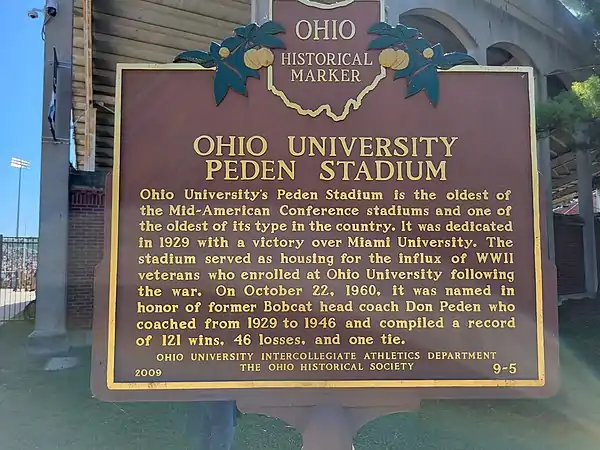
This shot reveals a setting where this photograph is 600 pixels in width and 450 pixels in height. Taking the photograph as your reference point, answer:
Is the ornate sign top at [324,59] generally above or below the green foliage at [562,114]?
below

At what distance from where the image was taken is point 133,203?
95.5 inches

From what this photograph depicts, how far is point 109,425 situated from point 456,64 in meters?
4.95

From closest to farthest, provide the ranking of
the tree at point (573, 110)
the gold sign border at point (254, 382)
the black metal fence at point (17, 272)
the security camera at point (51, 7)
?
1. the gold sign border at point (254, 382)
2. the tree at point (573, 110)
3. the security camera at point (51, 7)
4. the black metal fence at point (17, 272)

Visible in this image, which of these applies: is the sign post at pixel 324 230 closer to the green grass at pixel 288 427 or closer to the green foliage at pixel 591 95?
the green grass at pixel 288 427

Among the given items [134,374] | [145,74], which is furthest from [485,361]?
[145,74]

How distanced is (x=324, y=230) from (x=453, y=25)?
911 centimetres

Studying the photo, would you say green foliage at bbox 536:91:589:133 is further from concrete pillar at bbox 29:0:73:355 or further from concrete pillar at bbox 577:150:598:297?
concrete pillar at bbox 577:150:598:297

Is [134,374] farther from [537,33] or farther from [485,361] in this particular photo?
→ [537,33]

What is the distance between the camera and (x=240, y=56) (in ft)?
8.20

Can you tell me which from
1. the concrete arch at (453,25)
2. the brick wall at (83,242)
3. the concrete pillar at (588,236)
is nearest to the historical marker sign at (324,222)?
the brick wall at (83,242)

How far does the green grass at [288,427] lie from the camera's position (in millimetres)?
4941

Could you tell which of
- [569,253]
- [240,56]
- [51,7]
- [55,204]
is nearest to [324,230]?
[240,56]

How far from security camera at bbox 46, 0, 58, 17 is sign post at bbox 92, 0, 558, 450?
7.74 metres

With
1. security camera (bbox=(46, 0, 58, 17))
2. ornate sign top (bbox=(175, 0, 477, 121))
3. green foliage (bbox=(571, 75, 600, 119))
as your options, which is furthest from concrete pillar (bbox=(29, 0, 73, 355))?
green foliage (bbox=(571, 75, 600, 119))
